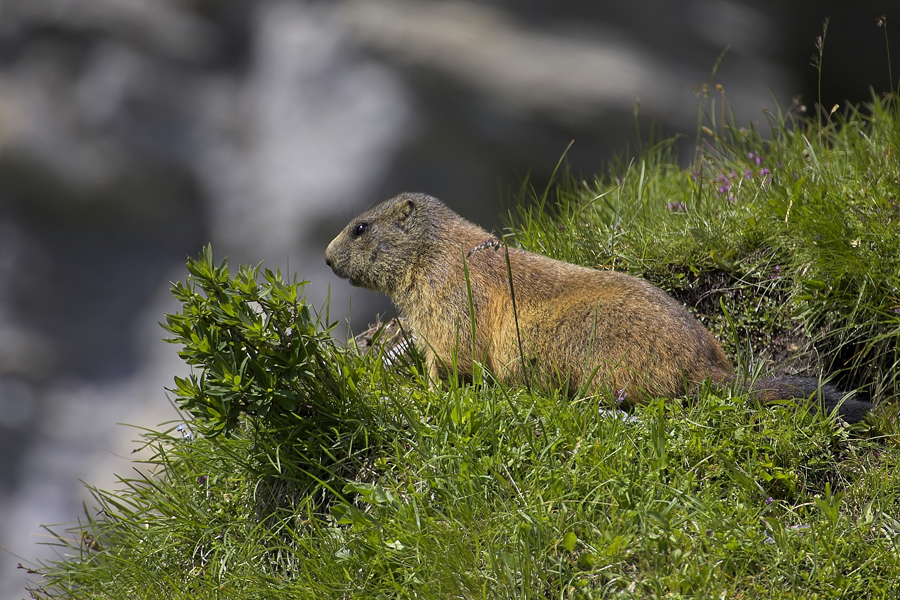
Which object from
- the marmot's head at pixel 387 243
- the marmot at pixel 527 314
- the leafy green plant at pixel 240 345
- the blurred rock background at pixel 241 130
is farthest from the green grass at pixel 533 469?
the blurred rock background at pixel 241 130

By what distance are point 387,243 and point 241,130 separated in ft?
34.9

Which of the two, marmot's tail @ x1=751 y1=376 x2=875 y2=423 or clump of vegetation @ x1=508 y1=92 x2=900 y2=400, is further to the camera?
clump of vegetation @ x1=508 y1=92 x2=900 y2=400

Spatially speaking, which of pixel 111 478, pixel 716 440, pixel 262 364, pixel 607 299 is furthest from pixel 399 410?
pixel 111 478

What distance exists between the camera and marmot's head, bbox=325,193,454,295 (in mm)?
4703

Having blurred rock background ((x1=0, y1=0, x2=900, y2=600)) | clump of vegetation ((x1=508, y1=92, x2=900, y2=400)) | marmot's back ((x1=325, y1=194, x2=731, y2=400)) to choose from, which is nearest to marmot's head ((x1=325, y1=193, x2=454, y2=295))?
marmot's back ((x1=325, y1=194, x2=731, y2=400))

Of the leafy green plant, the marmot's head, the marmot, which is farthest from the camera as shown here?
the marmot's head

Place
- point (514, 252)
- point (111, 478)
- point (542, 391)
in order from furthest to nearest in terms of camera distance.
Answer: point (111, 478) < point (514, 252) < point (542, 391)

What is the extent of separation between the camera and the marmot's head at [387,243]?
185 inches

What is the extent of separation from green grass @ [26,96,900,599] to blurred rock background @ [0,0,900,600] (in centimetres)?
835

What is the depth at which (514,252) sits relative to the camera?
A: 4.56 metres

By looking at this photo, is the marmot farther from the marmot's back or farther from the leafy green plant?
the leafy green plant

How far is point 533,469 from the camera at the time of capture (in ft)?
10.3

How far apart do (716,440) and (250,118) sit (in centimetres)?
1294

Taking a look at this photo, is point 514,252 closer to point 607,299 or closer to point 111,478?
point 607,299
